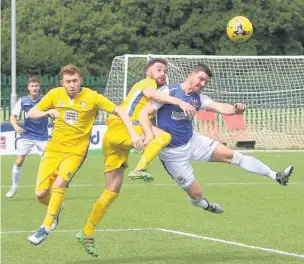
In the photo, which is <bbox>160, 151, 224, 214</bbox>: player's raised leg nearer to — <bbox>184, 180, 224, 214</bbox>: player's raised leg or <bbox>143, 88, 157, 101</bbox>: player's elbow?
<bbox>184, 180, 224, 214</bbox>: player's raised leg

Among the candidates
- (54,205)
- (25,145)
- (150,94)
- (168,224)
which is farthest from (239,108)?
(25,145)

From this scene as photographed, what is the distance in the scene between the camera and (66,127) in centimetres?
1064

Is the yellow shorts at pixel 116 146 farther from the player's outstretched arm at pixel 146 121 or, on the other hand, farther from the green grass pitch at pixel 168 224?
the green grass pitch at pixel 168 224

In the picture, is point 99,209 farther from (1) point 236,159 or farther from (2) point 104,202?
(1) point 236,159

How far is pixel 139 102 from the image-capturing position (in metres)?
11.1

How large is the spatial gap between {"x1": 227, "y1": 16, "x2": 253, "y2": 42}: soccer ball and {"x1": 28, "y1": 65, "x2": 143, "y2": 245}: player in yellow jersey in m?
10.3

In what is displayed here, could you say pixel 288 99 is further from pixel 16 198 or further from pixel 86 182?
pixel 16 198

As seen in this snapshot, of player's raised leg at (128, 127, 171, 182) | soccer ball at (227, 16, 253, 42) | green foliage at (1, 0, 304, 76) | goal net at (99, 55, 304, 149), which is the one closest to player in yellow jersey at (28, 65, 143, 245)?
player's raised leg at (128, 127, 171, 182)

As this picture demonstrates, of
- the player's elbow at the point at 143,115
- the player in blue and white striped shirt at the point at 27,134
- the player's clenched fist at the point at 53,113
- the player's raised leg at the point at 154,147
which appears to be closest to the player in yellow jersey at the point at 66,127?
A: the player's clenched fist at the point at 53,113

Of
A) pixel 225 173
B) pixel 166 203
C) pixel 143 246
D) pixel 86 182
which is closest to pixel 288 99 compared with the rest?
pixel 225 173

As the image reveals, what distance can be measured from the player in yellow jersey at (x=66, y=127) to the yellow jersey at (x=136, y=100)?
1.47 feet

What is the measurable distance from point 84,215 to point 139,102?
3811mm

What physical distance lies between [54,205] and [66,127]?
909mm

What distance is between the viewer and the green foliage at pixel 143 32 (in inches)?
2440
